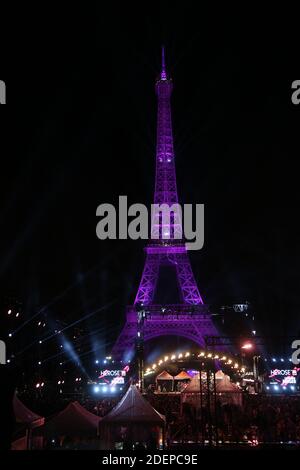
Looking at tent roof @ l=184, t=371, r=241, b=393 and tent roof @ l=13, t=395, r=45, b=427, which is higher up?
tent roof @ l=184, t=371, r=241, b=393

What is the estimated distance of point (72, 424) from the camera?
12.0 meters

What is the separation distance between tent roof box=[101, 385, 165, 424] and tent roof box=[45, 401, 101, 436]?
1.74ft

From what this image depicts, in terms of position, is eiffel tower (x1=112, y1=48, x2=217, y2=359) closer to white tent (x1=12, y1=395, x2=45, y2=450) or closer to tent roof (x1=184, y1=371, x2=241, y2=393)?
tent roof (x1=184, y1=371, x2=241, y2=393)

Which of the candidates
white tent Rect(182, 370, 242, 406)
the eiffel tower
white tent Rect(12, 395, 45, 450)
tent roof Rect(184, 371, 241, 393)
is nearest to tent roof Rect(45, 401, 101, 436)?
white tent Rect(12, 395, 45, 450)

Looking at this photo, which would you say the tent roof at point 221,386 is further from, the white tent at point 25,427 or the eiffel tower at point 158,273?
the eiffel tower at point 158,273

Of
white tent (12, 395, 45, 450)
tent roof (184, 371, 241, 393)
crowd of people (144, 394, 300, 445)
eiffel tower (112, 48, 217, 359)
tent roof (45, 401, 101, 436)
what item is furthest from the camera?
eiffel tower (112, 48, 217, 359)

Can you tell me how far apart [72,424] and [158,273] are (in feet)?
115

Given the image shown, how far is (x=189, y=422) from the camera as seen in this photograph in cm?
1598

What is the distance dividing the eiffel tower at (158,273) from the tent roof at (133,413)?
82.3 feet

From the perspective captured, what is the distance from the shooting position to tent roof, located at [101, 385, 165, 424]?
39.5 feet

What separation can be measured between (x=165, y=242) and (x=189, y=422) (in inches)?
1204

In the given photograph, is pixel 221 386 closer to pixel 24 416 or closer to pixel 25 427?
pixel 24 416

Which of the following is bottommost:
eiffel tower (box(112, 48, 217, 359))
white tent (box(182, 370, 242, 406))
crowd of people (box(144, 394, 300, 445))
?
crowd of people (box(144, 394, 300, 445))

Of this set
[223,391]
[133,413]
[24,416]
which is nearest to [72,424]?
[24,416]
